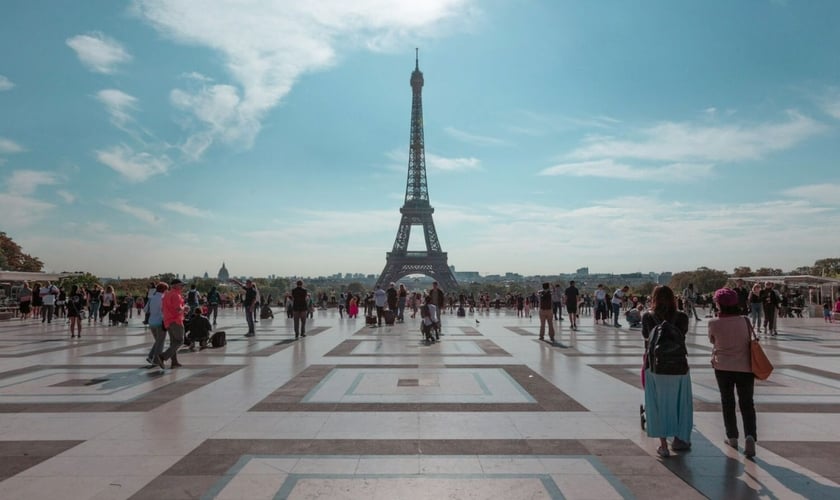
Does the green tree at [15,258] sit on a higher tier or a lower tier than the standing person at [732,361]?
higher

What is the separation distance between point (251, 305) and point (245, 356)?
4783 mm

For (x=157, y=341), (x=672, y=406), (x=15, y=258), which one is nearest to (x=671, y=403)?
(x=672, y=406)

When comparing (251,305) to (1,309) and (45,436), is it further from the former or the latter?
(1,309)

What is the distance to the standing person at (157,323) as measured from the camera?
32.7ft

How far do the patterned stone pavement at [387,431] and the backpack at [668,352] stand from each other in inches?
30.8

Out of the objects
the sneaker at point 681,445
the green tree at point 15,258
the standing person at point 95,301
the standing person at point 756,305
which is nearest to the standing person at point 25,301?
the standing person at point 95,301

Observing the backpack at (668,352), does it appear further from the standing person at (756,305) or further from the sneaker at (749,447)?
the standing person at (756,305)

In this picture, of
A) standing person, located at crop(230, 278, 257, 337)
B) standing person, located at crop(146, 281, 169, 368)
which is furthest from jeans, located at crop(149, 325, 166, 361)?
standing person, located at crop(230, 278, 257, 337)

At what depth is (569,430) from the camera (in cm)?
581

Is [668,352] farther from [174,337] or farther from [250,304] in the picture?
[250,304]

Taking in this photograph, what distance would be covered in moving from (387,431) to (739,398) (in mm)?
3526

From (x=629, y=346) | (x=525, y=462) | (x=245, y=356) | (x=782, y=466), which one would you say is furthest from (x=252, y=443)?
(x=629, y=346)

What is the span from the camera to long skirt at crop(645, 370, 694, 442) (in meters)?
5.04

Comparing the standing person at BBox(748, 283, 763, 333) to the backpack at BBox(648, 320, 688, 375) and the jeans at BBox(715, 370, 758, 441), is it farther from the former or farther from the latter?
the backpack at BBox(648, 320, 688, 375)
